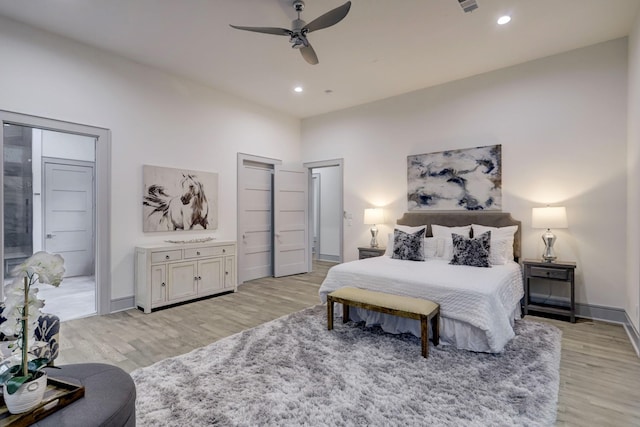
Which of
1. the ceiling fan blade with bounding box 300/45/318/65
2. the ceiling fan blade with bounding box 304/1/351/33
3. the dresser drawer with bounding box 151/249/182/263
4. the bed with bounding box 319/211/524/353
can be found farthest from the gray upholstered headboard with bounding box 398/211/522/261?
the dresser drawer with bounding box 151/249/182/263

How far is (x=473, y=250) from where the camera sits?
385 cm

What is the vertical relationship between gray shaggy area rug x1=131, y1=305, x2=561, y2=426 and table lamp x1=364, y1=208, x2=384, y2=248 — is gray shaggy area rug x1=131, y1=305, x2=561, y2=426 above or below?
below

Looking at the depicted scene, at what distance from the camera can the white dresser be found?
162 inches

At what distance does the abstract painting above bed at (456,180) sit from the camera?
4.55m

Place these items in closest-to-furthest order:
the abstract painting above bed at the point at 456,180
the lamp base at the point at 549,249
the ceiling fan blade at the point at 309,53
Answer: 1. the ceiling fan blade at the point at 309,53
2. the lamp base at the point at 549,249
3. the abstract painting above bed at the point at 456,180

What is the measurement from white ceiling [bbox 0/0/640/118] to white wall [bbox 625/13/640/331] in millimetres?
445

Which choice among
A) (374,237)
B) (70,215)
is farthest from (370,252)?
(70,215)

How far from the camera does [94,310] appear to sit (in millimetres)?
4141

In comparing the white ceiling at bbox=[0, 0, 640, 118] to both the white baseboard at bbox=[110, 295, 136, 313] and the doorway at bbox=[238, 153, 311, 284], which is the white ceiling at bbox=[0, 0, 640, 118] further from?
the white baseboard at bbox=[110, 295, 136, 313]

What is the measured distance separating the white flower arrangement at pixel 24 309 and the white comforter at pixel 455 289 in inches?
110

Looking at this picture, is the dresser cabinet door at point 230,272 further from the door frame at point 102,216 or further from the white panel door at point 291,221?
the door frame at point 102,216

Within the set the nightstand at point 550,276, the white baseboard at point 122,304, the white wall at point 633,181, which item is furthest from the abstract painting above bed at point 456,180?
the white baseboard at point 122,304

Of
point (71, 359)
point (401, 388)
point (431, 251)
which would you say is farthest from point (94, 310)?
point (431, 251)

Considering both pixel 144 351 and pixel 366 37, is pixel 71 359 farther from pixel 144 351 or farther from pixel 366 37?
pixel 366 37
